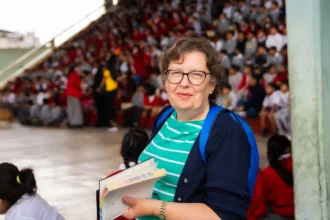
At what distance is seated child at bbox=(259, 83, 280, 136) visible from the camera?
10047 millimetres

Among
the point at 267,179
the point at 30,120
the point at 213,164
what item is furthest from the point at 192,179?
the point at 30,120

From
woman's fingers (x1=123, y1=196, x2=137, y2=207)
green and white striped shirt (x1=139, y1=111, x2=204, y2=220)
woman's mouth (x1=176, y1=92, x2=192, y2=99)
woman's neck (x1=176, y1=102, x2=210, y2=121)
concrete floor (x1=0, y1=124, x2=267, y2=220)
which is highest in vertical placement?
woman's mouth (x1=176, y1=92, x2=192, y2=99)

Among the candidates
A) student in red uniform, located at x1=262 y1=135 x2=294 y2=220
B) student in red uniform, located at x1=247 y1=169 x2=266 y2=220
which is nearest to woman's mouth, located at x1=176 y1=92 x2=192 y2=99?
student in red uniform, located at x1=247 y1=169 x2=266 y2=220

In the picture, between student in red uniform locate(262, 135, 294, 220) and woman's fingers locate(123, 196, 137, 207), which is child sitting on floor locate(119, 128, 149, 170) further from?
woman's fingers locate(123, 196, 137, 207)

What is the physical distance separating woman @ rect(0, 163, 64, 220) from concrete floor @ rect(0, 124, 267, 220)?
1.65 meters

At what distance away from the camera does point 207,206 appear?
5.64 feet

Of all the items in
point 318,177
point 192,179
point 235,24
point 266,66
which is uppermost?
point 235,24

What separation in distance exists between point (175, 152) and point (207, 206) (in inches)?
10.4

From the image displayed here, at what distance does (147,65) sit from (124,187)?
13.8 meters

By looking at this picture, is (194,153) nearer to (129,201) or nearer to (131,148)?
(129,201)

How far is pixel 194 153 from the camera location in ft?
5.92

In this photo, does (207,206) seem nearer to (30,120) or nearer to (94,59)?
(30,120)

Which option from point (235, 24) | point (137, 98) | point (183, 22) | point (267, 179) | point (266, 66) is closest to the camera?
point (267, 179)

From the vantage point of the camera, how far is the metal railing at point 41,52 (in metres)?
14.7
